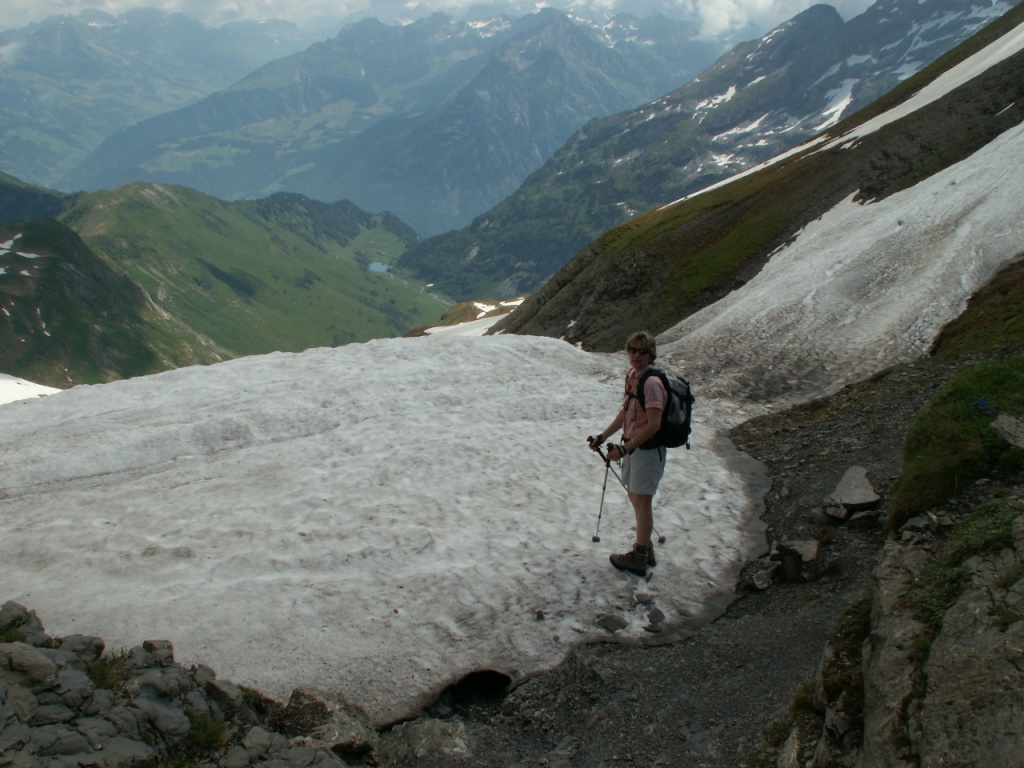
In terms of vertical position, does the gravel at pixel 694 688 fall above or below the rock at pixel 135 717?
below

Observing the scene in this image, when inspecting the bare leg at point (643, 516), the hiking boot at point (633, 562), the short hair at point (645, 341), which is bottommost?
the hiking boot at point (633, 562)

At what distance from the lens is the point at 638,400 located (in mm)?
13438

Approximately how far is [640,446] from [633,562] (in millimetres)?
2883

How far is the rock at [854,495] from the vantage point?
50.8ft

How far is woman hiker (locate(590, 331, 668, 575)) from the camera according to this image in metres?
13.1

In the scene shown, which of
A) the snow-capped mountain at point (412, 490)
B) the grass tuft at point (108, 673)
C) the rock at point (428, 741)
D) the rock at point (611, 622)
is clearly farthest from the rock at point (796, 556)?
the grass tuft at point (108, 673)

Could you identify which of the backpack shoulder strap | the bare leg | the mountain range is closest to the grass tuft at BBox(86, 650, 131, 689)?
the bare leg

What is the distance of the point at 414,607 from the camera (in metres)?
14.0

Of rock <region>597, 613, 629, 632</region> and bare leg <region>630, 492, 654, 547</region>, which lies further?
bare leg <region>630, 492, 654, 547</region>

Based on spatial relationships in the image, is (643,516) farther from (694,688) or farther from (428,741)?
(428,741)

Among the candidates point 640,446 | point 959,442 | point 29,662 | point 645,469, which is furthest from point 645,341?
point 29,662

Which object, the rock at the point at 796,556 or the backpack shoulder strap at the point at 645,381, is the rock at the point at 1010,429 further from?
the backpack shoulder strap at the point at 645,381

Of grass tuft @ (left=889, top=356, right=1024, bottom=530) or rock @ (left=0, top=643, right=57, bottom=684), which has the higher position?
rock @ (left=0, top=643, right=57, bottom=684)

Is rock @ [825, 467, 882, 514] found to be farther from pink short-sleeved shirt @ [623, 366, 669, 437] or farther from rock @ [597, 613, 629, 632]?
rock @ [597, 613, 629, 632]
